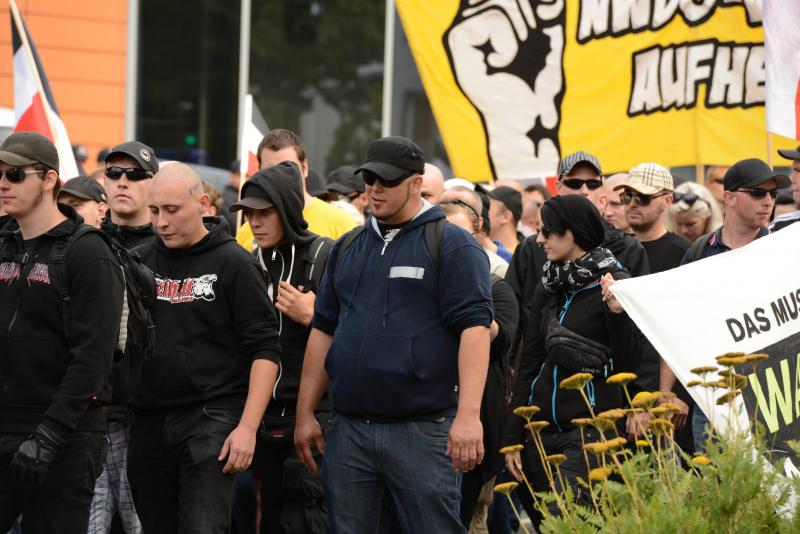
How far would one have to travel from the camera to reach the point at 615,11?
29.6ft

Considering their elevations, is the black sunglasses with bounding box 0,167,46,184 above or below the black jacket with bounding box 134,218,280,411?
above

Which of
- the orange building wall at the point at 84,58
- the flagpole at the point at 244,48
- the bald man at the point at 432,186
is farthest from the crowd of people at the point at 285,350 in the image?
the orange building wall at the point at 84,58

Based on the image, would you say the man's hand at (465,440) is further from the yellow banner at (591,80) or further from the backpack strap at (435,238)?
the yellow banner at (591,80)

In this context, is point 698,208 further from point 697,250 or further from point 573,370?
point 573,370

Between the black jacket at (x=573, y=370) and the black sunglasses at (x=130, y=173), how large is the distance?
80.4 inches

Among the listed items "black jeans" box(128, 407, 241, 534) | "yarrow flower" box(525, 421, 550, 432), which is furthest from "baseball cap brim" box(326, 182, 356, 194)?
"yarrow flower" box(525, 421, 550, 432)

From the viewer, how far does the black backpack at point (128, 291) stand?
200 inches

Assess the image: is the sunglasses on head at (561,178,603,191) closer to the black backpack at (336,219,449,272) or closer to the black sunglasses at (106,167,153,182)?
the black backpack at (336,219,449,272)

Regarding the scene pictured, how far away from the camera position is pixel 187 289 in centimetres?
573

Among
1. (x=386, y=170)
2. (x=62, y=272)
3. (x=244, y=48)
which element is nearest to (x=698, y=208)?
(x=386, y=170)

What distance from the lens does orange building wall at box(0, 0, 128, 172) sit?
18.2m

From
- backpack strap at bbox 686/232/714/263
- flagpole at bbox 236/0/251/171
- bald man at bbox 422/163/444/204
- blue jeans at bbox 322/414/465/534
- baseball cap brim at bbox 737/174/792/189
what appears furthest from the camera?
flagpole at bbox 236/0/251/171

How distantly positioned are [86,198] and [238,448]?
2.41m

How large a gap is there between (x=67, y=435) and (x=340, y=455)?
1.08 meters
